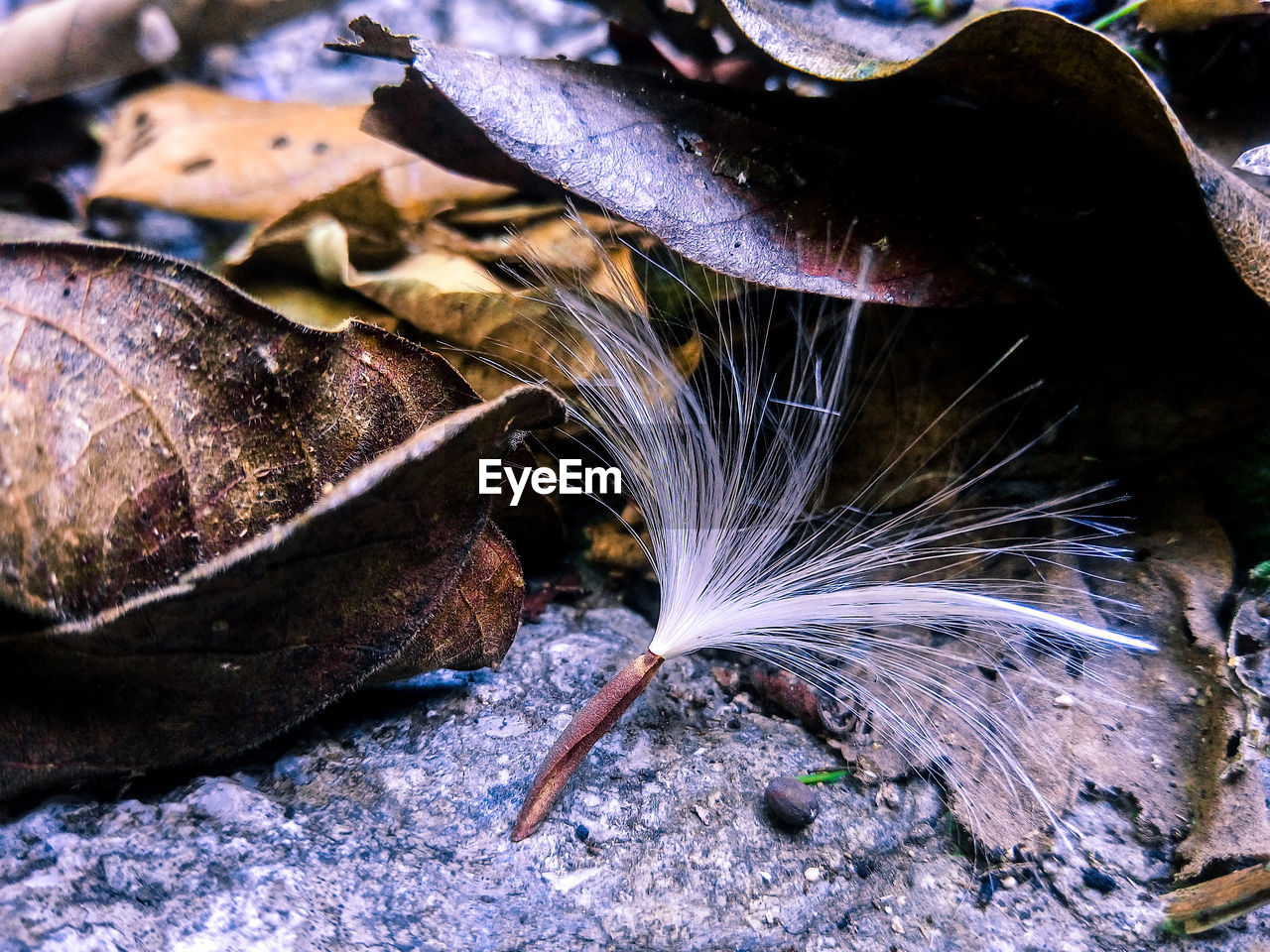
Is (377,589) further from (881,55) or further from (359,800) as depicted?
(881,55)

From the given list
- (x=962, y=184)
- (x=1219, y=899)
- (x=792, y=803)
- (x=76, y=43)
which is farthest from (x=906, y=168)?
(x=76, y=43)

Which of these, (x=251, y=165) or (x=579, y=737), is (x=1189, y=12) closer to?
(x=579, y=737)

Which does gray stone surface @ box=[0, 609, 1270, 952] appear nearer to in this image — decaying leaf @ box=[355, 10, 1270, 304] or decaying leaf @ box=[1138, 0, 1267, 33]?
decaying leaf @ box=[355, 10, 1270, 304]

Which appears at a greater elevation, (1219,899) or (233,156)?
(233,156)

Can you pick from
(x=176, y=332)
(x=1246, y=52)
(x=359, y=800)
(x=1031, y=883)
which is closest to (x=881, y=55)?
(x=1246, y=52)

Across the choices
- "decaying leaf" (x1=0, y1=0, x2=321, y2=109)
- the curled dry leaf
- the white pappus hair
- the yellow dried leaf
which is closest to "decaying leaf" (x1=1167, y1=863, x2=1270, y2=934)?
the white pappus hair

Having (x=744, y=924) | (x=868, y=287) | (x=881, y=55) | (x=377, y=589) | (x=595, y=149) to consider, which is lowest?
(x=744, y=924)
